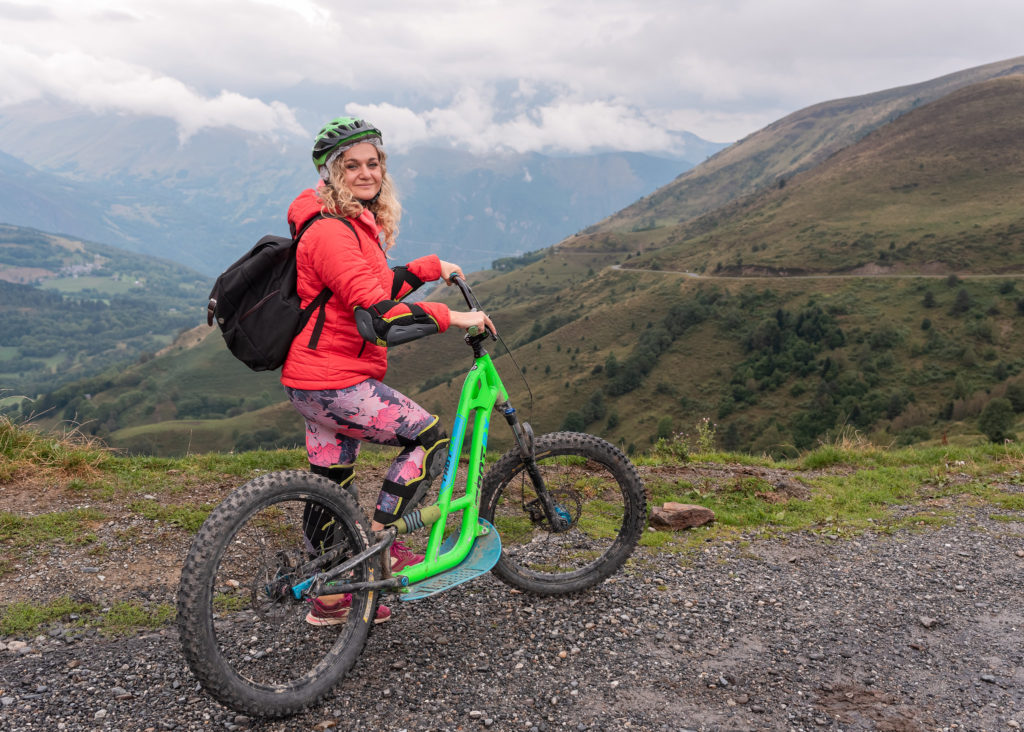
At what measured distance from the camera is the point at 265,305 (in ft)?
11.8

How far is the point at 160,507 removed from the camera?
6.19 metres

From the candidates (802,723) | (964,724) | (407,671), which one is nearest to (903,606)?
(964,724)

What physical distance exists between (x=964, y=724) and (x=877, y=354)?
107m

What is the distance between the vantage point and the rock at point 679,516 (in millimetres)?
6848

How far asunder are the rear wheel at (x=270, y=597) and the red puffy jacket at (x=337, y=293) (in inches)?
25.6

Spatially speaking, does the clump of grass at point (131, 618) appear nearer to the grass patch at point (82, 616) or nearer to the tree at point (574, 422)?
the grass patch at point (82, 616)

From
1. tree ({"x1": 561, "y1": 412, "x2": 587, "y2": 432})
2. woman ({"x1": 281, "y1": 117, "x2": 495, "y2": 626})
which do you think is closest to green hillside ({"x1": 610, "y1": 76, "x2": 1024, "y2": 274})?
tree ({"x1": 561, "y1": 412, "x2": 587, "y2": 432})

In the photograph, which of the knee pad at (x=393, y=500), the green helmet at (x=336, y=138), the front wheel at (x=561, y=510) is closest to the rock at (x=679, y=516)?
the front wheel at (x=561, y=510)

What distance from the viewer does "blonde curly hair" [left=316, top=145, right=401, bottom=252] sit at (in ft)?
12.2

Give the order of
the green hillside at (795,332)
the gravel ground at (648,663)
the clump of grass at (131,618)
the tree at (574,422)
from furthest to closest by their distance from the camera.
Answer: the tree at (574,422), the green hillside at (795,332), the clump of grass at (131,618), the gravel ground at (648,663)

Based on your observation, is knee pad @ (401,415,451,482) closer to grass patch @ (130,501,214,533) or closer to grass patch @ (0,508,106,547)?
grass patch @ (130,501,214,533)

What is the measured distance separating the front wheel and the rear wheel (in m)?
1.27

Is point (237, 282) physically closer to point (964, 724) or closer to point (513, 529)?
point (513, 529)

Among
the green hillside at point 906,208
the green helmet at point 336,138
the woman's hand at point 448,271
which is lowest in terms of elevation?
the woman's hand at point 448,271
